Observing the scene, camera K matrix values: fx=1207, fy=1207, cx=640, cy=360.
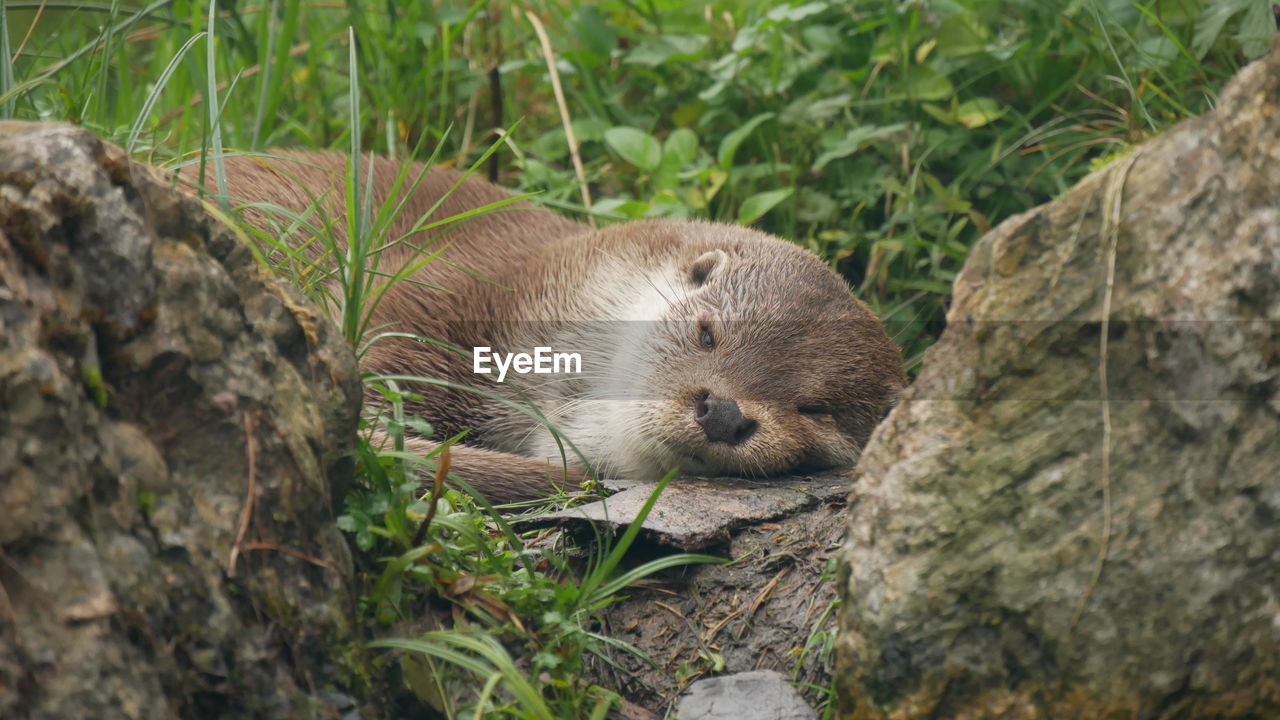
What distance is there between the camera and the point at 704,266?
355cm

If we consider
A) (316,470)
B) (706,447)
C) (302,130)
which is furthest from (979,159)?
(316,470)

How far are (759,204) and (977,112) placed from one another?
2.70 feet

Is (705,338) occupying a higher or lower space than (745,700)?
higher

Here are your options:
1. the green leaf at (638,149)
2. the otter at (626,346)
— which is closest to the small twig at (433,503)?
the otter at (626,346)

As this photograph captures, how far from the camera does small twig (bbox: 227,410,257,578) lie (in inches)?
63.9

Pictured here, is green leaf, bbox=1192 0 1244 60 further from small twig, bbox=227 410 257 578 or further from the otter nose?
small twig, bbox=227 410 257 578

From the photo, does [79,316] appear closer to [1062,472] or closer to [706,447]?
[1062,472]

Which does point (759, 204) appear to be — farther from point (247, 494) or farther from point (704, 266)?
point (247, 494)

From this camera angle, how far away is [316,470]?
179 centimetres

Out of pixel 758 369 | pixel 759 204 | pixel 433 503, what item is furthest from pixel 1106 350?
pixel 759 204

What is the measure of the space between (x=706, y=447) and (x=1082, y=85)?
211cm

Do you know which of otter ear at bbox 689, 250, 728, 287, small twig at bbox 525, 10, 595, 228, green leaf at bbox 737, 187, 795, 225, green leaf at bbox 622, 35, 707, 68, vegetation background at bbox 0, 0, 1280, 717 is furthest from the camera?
green leaf at bbox 622, 35, 707, 68

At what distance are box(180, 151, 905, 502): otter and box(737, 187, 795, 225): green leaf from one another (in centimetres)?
35

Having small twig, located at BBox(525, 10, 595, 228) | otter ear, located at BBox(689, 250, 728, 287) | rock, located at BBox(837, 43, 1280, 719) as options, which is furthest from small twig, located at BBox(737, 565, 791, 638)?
small twig, located at BBox(525, 10, 595, 228)
